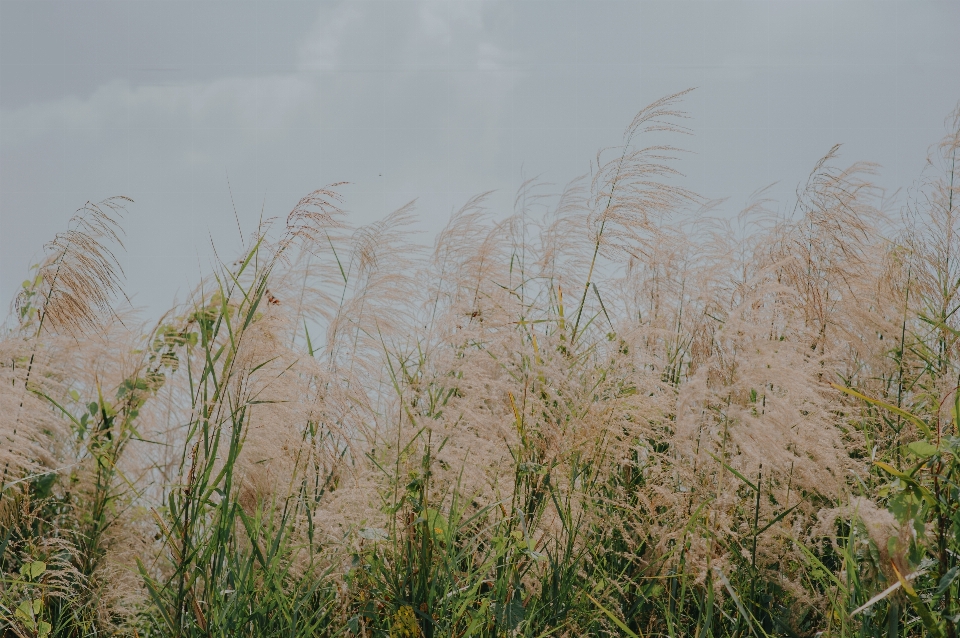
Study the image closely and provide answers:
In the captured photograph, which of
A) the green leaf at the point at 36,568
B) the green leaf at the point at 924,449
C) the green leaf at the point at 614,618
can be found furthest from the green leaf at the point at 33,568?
the green leaf at the point at 924,449

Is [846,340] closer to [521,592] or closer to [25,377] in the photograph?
[521,592]

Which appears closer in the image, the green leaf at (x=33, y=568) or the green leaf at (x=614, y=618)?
→ the green leaf at (x=614, y=618)

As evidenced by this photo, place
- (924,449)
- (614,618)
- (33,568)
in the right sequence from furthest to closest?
1. (33,568)
2. (614,618)
3. (924,449)

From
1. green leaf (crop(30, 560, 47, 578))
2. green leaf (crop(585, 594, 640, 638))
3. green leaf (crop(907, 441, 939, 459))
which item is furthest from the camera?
green leaf (crop(30, 560, 47, 578))

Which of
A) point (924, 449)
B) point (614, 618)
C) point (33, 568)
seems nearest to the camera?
point (924, 449)

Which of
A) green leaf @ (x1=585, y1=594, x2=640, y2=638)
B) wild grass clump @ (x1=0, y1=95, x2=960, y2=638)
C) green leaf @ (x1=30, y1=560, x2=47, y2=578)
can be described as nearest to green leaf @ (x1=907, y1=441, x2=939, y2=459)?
wild grass clump @ (x1=0, y1=95, x2=960, y2=638)

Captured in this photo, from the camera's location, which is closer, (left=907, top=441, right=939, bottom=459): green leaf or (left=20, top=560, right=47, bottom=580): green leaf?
(left=907, top=441, right=939, bottom=459): green leaf

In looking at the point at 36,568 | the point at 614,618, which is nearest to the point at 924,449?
the point at 614,618

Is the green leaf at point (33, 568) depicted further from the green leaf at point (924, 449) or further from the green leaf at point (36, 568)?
the green leaf at point (924, 449)

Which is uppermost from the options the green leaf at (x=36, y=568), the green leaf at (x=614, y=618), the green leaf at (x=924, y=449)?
the green leaf at (x=924, y=449)

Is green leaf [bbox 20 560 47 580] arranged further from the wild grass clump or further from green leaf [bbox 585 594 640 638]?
green leaf [bbox 585 594 640 638]

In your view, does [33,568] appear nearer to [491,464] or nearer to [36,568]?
[36,568]

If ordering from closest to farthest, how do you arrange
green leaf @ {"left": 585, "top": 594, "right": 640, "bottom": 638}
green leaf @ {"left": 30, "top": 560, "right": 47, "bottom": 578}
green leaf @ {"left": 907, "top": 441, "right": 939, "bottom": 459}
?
green leaf @ {"left": 907, "top": 441, "right": 939, "bottom": 459}, green leaf @ {"left": 585, "top": 594, "right": 640, "bottom": 638}, green leaf @ {"left": 30, "top": 560, "right": 47, "bottom": 578}

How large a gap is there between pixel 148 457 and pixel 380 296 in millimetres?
1195
